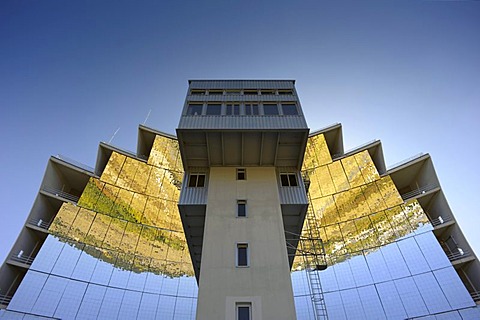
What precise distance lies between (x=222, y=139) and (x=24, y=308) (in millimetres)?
20610

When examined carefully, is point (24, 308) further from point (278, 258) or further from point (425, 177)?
point (425, 177)

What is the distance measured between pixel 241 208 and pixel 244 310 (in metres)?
6.75

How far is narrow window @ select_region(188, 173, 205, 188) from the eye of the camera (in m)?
22.7

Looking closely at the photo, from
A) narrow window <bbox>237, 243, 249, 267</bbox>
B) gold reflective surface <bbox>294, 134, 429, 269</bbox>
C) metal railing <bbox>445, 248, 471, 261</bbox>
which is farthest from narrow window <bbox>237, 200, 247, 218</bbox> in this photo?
metal railing <bbox>445, 248, 471, 261</bbox>

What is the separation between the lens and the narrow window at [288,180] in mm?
23106

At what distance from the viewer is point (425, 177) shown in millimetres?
32469

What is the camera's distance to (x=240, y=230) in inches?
758

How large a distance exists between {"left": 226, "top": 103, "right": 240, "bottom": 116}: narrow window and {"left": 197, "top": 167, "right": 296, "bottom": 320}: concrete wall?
427cm

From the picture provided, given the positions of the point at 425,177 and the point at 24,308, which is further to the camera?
the point at 425,177

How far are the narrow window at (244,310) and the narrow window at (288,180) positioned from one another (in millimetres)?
9628

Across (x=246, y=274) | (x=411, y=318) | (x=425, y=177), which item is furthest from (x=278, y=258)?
(x=425, y=177)

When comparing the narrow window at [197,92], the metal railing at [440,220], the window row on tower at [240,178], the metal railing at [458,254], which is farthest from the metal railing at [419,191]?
the narrow window at [197,92]

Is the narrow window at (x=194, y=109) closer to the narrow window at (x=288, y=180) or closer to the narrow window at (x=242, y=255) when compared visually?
the narrow window at (x=288, y=180)

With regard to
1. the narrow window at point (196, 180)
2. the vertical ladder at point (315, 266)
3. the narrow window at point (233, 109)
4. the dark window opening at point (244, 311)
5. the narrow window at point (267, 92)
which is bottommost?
the dark window opening at point (244, 311)
